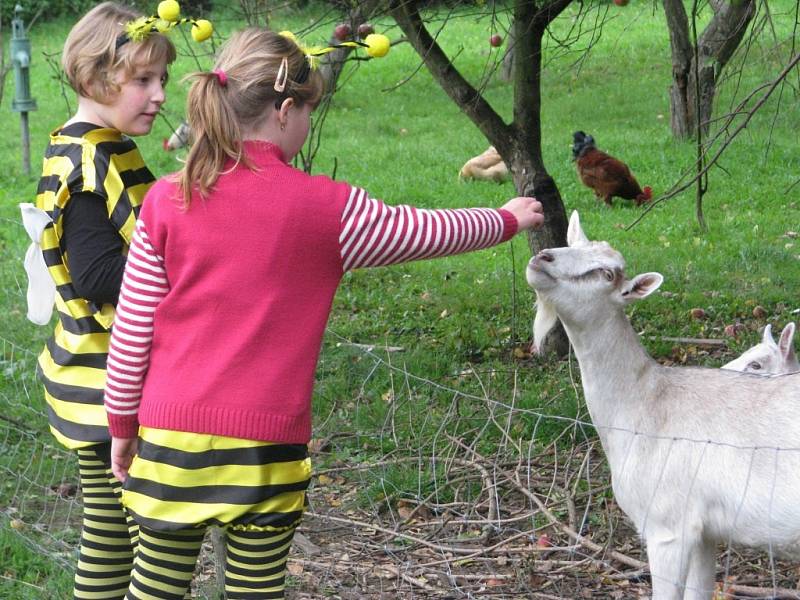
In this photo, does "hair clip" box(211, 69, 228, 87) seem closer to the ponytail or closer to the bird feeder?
the ponytail

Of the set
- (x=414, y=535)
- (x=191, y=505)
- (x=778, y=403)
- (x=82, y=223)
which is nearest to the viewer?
(x=191, y=505)

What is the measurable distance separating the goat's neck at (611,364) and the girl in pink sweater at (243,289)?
899 mm

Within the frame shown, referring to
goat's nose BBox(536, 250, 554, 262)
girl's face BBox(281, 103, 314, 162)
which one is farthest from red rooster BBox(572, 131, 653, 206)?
girl's face BBox(281, 103, 314, 162)

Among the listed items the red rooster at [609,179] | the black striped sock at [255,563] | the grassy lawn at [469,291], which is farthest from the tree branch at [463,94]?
the red rooster at [609,179]

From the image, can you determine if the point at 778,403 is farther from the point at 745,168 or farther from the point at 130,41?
the point at 745,168

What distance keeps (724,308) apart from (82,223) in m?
4.38

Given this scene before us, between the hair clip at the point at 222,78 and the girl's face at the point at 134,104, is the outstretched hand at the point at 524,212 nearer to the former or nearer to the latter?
the hair clip at the point at 222,78

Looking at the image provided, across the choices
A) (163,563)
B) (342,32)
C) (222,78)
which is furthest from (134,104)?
(342,32)

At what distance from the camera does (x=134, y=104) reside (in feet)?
9.15

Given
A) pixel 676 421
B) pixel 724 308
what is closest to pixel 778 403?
pixel 676 421

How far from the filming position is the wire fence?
3.77m

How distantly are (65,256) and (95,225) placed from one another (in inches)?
6.7

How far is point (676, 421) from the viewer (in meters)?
3.14

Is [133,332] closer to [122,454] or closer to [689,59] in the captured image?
[122,454]
